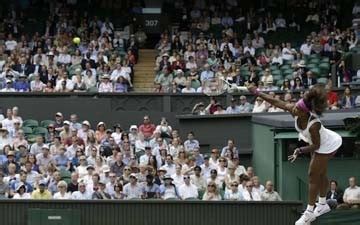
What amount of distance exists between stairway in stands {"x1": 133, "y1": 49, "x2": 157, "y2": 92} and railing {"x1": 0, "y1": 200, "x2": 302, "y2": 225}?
10.5 meters

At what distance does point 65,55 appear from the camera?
28234 mm

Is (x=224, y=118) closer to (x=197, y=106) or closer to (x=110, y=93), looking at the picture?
(x=197, y=106)

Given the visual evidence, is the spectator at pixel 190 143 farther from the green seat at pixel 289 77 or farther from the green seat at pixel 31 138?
the green seat at pixel 289 77

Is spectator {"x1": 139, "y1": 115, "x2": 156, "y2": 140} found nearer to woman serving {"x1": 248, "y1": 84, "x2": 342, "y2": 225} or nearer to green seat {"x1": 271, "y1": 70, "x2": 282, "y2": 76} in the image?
green seat {"x1": 271, "y1": 70, "x2": 282, "y2": 76}

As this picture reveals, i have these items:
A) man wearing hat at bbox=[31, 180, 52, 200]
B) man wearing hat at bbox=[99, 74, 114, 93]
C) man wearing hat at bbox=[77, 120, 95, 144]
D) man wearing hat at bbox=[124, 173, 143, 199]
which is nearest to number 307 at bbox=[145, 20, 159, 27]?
man wearing hat at bbox=[99, 74, 114, 93]

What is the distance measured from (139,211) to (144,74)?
39.2ft

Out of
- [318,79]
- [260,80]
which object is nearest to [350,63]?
[318,79]

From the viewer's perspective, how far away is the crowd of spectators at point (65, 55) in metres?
26.4

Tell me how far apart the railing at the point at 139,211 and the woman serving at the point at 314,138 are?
741 cm

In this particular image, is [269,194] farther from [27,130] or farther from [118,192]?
[27,130]

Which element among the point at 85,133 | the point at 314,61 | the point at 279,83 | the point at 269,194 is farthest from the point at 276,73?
the point at 269,194

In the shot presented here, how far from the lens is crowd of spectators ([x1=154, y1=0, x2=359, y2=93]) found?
88.0 ft

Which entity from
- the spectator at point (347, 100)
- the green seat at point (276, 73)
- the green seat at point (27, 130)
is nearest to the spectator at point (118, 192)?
the green seat at point (27, 130)

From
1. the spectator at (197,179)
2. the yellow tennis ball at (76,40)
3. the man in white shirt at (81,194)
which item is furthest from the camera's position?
the yellow tennis ball at (76,40)
